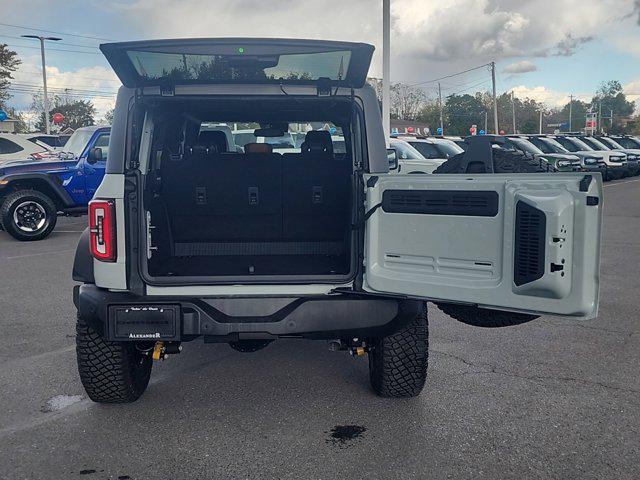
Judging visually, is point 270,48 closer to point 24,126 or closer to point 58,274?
point 58,274

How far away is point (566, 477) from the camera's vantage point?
3.14 metres

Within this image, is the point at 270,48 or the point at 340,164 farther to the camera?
the point at 340,164

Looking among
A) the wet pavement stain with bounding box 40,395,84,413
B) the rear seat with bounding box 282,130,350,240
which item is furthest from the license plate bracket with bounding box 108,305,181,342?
the rear seat with bounding box 282,130,350,240

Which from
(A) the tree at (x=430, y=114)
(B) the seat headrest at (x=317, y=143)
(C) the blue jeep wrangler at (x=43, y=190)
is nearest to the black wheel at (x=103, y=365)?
(B) the seat headrest at (x=317, y=143)

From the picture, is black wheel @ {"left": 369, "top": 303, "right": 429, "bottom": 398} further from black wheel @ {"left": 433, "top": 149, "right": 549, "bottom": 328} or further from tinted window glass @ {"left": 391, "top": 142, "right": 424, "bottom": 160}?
tinted window glass @ {"left": 391, "top": 142, "right": 424, "bottom": 160}

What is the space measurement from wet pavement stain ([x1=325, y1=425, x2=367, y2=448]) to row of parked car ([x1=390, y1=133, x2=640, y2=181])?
12113 millimetres

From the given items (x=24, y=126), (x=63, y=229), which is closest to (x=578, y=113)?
(x=24, y=126)

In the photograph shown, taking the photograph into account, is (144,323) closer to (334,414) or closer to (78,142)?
(334,414)

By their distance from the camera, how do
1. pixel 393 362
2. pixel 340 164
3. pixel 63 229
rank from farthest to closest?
pixel 63 229
pixel 340 164
pixel 393 362

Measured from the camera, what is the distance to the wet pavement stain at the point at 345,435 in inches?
139

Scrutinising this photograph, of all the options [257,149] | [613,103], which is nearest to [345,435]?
[257,149]

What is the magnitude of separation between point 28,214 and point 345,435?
9374mm

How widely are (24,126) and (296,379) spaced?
7660 centimetres

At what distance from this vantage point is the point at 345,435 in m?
3.61
